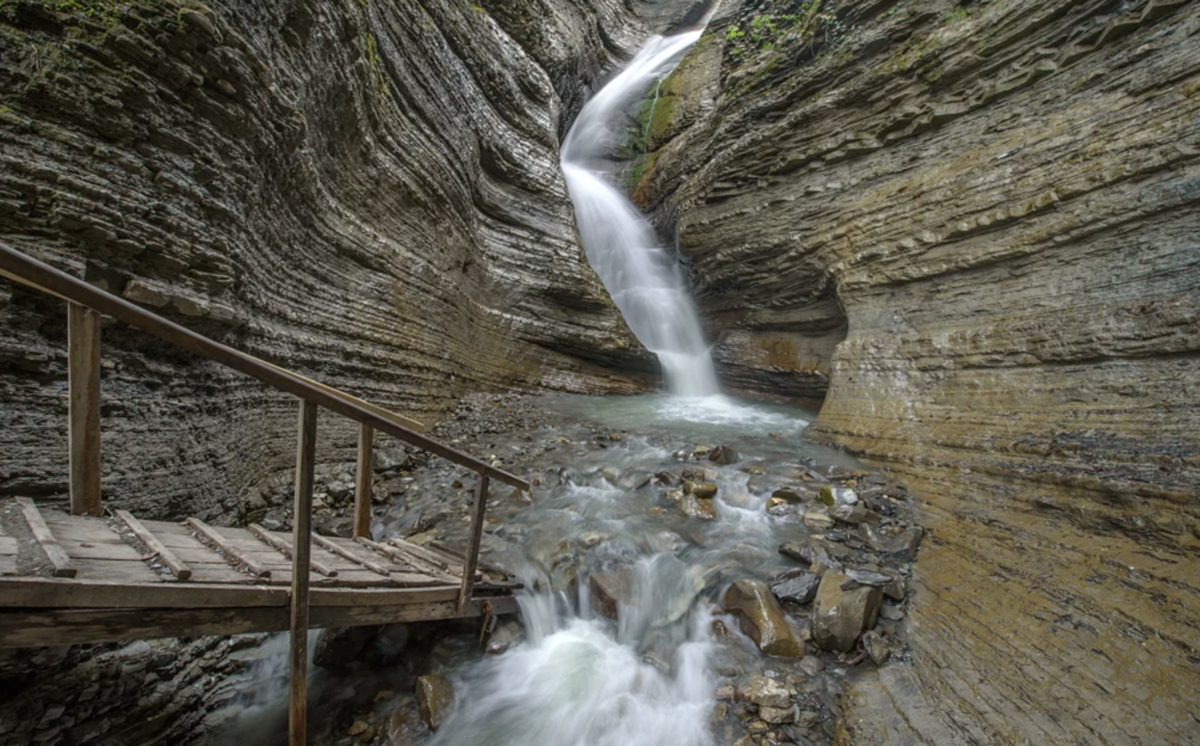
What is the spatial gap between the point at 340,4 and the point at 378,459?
18.2 feet

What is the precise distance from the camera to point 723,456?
6.48 meters

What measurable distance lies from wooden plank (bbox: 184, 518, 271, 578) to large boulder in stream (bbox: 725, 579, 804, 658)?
9.86ft

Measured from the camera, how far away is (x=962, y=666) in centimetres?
278

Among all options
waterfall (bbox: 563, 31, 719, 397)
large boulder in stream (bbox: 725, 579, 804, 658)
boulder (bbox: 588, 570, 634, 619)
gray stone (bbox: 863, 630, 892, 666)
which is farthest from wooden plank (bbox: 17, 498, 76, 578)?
waterfall (bbox: 563, 31, 719, 397)

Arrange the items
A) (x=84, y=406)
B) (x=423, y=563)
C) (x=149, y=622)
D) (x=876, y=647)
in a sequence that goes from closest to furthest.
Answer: (x=149, y=622), (x=84, y=406), (x=876, y=647), (x=423, y=563)

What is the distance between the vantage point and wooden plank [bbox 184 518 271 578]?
92.5 inches

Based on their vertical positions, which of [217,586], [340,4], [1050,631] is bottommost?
[1050,631]

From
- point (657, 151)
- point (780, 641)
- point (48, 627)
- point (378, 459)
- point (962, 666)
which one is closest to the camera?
point (48, 627)

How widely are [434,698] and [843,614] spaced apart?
2.73 metres

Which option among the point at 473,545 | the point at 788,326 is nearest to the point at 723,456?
the point at 473,545

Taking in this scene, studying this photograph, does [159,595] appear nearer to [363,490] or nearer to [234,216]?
[363,490]

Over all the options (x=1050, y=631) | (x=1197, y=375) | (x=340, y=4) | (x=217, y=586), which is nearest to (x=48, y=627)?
(x=217, y=586)

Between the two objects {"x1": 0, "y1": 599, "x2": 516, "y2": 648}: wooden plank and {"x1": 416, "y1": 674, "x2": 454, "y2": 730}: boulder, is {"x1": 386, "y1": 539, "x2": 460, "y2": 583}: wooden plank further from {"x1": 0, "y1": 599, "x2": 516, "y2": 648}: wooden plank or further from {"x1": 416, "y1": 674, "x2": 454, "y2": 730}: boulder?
{"x1": 416, "y1": 674, "x2": 454, "y2": 730}: boulder

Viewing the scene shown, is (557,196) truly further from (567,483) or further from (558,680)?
(558,680)
